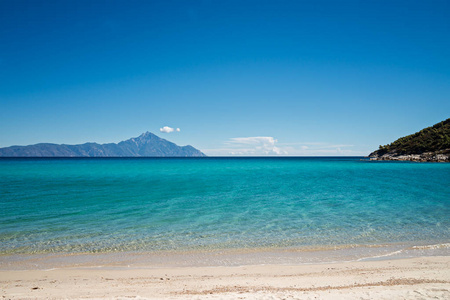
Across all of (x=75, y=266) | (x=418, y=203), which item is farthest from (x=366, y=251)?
(x=418, y=203)

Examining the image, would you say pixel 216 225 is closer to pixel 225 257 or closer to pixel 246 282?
pixel 225 257

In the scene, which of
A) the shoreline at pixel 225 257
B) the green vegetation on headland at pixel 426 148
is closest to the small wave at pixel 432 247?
the shoreline at pixel 225 257

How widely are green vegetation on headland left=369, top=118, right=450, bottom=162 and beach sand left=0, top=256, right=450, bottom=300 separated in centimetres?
10895

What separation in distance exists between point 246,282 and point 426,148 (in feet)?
421

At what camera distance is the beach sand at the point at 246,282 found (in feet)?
21.9

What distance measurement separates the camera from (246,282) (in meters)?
7.71

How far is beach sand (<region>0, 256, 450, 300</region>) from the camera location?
263 inches

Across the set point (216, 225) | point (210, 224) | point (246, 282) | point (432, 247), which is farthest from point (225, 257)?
point (432, 247)

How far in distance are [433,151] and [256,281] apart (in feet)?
402

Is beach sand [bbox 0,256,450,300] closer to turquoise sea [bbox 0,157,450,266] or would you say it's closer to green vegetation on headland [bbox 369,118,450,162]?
turquoise sea [bbox 0,157,450,266]

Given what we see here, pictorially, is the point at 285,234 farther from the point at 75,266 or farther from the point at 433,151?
the point at 433,151

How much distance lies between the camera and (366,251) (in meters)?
10.7

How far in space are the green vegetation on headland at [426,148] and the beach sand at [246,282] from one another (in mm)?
108950

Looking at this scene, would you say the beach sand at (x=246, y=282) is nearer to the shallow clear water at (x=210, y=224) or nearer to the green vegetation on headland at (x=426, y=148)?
the shallow clear water at (x=210, y=224)
